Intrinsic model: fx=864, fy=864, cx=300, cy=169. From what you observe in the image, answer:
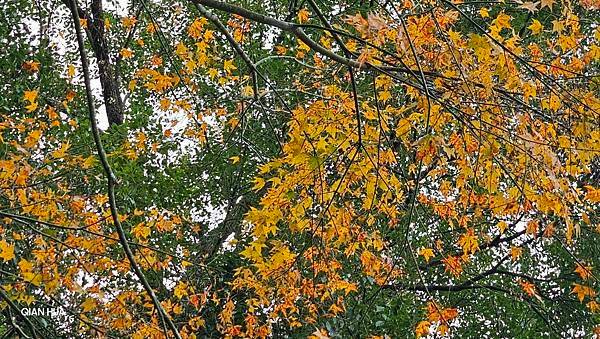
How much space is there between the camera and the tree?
368cm

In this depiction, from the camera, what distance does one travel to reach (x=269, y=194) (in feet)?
12.4

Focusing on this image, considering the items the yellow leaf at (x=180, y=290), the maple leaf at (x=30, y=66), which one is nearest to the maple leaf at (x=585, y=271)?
the yellow leaf at (x=180, y=290)

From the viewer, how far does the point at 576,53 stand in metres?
5.47

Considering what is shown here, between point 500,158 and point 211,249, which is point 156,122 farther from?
point 500,158

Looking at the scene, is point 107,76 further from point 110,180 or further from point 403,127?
point 110,180

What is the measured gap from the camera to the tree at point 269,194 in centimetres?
368

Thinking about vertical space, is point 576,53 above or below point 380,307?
above

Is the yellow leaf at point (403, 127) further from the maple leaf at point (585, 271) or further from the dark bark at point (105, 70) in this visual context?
the dark bark at point (105, 70)

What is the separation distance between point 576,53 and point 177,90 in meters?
3.46

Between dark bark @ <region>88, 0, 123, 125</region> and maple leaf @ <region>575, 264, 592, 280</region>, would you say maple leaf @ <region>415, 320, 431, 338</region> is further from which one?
dark bark @ <region>88, 0, 123, 125</region>

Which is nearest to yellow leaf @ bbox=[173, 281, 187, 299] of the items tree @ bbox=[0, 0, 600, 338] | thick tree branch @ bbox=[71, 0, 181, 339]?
tree @ bbox=[0, 0, 600, 338]

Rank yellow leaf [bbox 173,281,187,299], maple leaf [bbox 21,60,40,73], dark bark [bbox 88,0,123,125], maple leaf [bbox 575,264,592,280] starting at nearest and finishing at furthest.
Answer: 1. maple leaf [bbox 575,264,592,280]
2. yellow leaf [bbox 173,281,187,299]
3. maple leaf [bbox 21,60,40,73]
4. dark bark [bbox 88,0,123,125]

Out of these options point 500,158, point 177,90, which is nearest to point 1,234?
point 500,158

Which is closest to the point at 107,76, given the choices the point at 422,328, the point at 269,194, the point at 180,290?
the point at 180,290
